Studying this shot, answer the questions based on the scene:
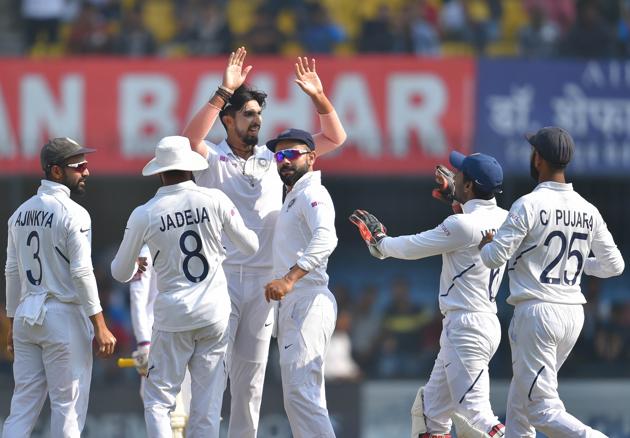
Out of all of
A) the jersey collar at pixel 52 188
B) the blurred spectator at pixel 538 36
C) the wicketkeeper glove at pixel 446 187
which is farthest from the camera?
the blurred spectator at pixel 538 36

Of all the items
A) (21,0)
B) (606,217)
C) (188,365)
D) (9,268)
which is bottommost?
(606,217)

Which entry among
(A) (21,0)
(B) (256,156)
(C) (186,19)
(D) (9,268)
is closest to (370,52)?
(C) (186,19)

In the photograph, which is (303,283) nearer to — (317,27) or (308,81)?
(308,81)

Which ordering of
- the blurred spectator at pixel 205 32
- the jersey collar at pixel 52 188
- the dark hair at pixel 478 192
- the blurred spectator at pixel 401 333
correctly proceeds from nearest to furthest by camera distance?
the jersey collar at pixel 52 188 < the dark hair at pixel 478 192 < the blurred spectator at pixel 205 32 < the blurred spectator at pixel 401 333

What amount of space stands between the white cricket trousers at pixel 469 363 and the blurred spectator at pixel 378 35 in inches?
339

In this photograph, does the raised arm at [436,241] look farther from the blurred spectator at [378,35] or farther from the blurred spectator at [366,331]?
the blurred spectator at [366,331]

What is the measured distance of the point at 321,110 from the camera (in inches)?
367

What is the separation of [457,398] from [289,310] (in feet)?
3.98

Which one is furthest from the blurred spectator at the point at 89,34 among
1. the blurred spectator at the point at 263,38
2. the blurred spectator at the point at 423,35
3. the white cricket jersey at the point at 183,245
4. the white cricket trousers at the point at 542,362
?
the white cricket trousers at the point at 542,362

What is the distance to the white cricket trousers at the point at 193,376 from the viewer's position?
816 cm

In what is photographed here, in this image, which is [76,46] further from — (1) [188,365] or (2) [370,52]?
(1) [188,365]

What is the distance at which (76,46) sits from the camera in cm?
1731

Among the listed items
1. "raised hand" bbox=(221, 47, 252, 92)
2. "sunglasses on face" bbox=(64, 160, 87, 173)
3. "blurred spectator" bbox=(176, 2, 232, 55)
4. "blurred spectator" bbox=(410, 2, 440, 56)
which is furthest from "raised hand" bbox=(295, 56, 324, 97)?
"blurred spectator" bbox=(410, 2, 440, 56)

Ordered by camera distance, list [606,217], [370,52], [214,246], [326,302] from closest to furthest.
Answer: [214,246], [326,302], [370,52], [606,217]
